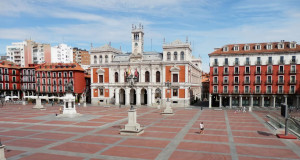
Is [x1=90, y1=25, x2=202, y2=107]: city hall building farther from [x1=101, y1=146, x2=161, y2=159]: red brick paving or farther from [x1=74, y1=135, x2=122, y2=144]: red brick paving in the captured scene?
[x1=101, y1=146, x2=161, y2=159]: red brick paving

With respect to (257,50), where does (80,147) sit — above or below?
below

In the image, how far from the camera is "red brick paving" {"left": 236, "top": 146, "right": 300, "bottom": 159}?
57.5 feet

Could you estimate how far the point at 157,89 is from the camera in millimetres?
63031

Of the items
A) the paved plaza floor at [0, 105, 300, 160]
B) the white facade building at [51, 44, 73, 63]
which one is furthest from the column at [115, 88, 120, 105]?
the white facade building at [51, 44, 73, 63]

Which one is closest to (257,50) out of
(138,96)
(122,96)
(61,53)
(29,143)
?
(138,96)

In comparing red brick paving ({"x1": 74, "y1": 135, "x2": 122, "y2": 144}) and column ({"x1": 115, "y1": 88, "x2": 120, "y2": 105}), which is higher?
column ({"x1": 115, "y1": 88, "x2": 120, "y2": 105})

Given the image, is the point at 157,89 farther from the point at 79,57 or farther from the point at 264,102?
the point at 79,57

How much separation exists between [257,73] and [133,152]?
1846 inches

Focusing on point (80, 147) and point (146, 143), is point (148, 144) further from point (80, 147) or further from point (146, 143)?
point (80, 147)

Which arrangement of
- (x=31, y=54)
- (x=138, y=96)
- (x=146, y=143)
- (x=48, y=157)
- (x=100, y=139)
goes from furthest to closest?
1. (x=31, y=54)
2. (x=138, y=96)
3. (x=100, y=139)
4. (x=146, y=143)
5. (x=48, y=157)

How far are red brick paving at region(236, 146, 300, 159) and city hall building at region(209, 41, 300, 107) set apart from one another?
3912 centimetres

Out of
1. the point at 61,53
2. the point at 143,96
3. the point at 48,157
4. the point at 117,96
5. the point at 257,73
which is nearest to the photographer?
the point at 48,157

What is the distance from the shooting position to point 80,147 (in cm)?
1986

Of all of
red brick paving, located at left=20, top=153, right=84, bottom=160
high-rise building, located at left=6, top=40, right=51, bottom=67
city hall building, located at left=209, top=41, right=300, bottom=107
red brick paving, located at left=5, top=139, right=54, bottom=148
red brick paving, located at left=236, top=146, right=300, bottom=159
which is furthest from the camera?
high-rise building, located at left=6, top=40, right=51, bottom=67
